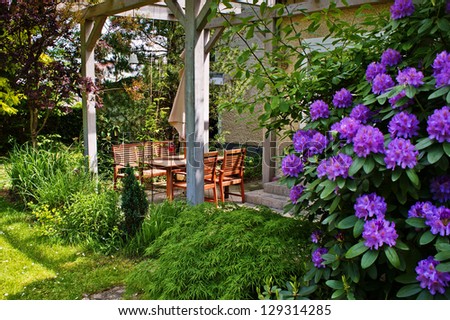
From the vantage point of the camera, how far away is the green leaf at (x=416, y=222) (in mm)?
1757

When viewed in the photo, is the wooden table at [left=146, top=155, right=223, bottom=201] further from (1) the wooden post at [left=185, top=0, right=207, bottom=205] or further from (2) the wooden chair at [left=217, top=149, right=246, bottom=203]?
(1) the wooden post at [left=185, top=0, right=207, bottom=205]

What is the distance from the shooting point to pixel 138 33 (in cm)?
1080

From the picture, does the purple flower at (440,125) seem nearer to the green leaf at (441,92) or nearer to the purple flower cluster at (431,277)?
the green leaf at (441,92)

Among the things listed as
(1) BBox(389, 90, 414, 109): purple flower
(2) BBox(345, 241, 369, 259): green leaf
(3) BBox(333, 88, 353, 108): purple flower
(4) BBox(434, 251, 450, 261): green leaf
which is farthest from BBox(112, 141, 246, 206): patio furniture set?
(4) BBox(434, 251, 450, 261): green leaf

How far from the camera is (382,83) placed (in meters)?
2.02

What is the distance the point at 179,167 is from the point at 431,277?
501 cm

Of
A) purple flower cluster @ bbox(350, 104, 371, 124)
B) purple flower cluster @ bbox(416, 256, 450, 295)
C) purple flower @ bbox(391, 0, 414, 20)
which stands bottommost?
purple flower cluster @ bbox(416, 256, 450, 295)

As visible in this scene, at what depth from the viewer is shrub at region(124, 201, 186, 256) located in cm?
423

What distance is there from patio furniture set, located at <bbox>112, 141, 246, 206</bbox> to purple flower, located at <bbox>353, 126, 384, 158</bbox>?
3978mm

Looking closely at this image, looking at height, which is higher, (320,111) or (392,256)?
(320,111)

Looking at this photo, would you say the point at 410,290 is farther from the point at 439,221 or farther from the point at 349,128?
the point at 349,128

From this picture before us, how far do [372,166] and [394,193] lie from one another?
227 millimetres

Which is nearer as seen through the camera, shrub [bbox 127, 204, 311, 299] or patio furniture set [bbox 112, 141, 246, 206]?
shrub [bbox 127, 204, 311, 299]

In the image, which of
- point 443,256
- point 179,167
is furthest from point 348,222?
point 179,167
